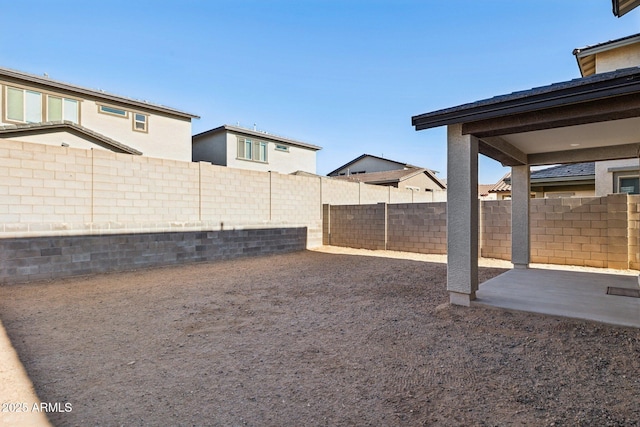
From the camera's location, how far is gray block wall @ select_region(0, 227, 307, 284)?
693cm

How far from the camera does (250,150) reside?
19.3 metres

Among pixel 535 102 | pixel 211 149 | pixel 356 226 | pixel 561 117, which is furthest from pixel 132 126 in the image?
pixel 561 117

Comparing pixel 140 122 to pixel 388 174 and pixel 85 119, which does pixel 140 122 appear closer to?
pixel 85 119

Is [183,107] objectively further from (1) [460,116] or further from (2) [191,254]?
(1) [460,116]

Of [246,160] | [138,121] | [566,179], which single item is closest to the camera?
[566,179]

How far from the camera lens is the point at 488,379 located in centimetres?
270

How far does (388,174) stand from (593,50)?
549 inches

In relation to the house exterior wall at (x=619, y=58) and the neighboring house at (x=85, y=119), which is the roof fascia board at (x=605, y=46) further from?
the neighboring house at (x=85, y=119)

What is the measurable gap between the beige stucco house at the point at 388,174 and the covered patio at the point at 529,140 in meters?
16.7

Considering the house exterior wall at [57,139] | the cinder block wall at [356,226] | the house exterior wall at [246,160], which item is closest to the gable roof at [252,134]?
the house exterior wall at [246,160]

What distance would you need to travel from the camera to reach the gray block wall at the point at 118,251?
22.7ft

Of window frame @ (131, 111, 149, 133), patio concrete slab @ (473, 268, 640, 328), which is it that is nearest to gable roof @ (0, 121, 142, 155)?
window frame @ (131, 111, 149, 133)

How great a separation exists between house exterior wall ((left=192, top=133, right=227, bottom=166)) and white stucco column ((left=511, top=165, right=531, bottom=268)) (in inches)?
571

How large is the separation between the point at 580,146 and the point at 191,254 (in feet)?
30.4
